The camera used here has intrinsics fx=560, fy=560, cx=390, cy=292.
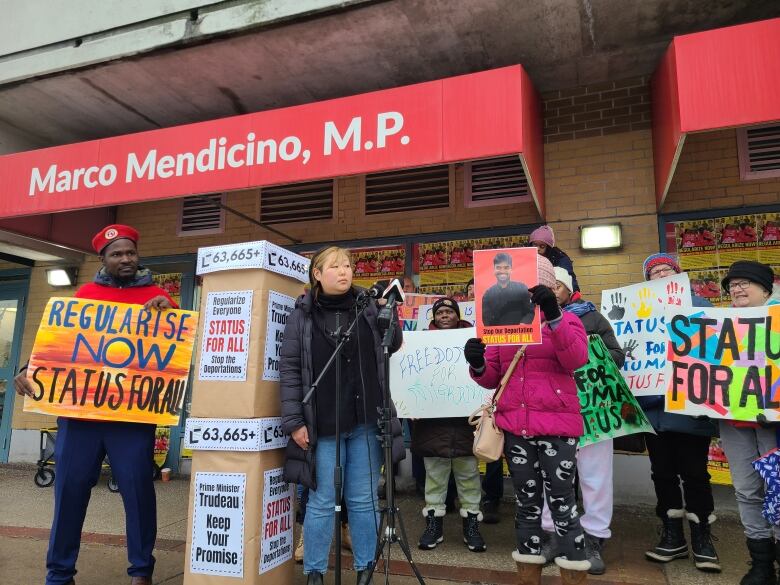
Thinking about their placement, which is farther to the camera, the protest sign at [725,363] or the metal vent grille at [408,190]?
the metal vent grille at [408,190]

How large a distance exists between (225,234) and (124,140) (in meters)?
2.19

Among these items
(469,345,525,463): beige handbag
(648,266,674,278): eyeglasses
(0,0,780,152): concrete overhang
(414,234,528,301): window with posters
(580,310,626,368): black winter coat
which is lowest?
(469,345,525,463): beige handbag

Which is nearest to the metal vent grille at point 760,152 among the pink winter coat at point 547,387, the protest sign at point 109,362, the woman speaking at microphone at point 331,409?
the pink winter coat at point 547,387

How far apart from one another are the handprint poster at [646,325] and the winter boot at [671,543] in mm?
869

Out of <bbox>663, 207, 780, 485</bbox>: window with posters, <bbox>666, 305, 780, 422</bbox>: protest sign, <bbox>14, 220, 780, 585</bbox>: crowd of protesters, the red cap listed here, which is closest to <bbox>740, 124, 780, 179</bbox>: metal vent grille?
<bbox>663, 207, 780, 485</bbox>: window with posters

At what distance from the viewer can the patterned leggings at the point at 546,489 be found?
285 cm

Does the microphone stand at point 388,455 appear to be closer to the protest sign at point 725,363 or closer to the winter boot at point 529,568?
the winter boot at point 529,568

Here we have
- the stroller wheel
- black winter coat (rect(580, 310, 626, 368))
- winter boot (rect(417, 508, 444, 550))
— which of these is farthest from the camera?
the stroller wheel

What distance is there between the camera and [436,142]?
4.76 metres

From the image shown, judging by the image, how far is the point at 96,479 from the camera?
3.42 meters

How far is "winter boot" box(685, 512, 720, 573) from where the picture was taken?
148 inches

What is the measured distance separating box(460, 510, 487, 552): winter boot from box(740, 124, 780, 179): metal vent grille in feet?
14.6

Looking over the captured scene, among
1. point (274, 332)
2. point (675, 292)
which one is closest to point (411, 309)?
point (675, 292)

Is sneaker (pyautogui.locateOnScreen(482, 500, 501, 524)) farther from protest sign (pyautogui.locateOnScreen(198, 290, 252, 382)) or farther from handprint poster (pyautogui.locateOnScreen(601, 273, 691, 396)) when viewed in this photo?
protest sign (pyautogui.locateOnScreen(198, 290, 252, 382))
